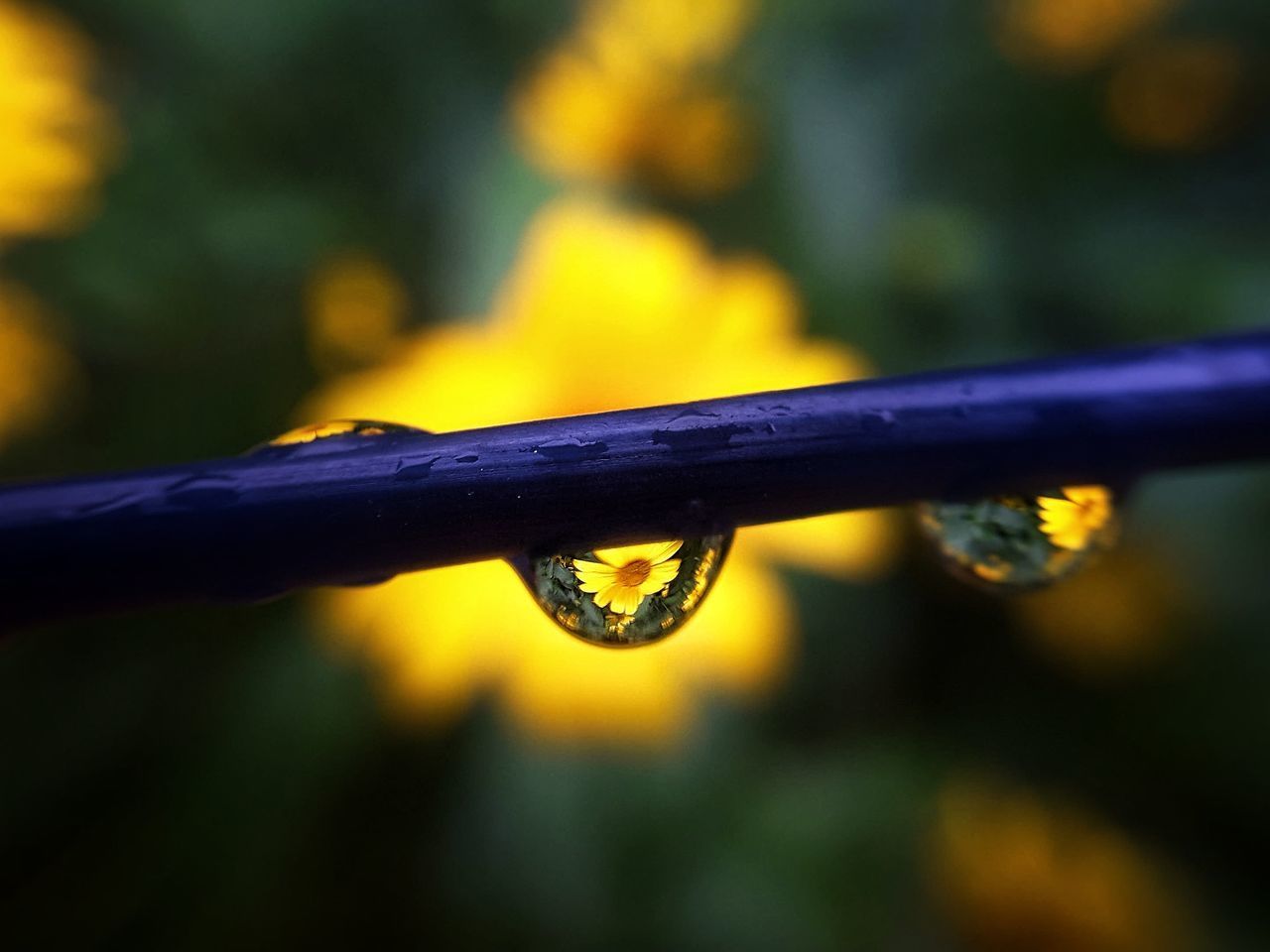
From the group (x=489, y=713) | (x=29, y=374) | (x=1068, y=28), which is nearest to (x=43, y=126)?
(x=29, y=374)

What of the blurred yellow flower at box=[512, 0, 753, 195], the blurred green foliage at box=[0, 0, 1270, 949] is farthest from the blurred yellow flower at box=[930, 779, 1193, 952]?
the blurred yellow flower at box=[512, 0, 753, 195]

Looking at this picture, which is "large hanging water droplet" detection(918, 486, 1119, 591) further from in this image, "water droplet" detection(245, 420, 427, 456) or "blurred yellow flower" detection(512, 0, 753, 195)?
"blurred yellow flower" detection(512, 0, 753, 195)

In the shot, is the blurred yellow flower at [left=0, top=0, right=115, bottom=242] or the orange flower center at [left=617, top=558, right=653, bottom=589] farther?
the blurred yellow flower at [left=0, top=0, right=115, bottom=242]

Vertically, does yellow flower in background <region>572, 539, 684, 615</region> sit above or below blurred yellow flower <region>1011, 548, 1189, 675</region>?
below

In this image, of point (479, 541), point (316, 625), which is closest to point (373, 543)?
point (479, 541)

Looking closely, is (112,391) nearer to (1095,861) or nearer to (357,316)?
(357,316)

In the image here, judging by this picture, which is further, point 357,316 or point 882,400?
point 357,316
